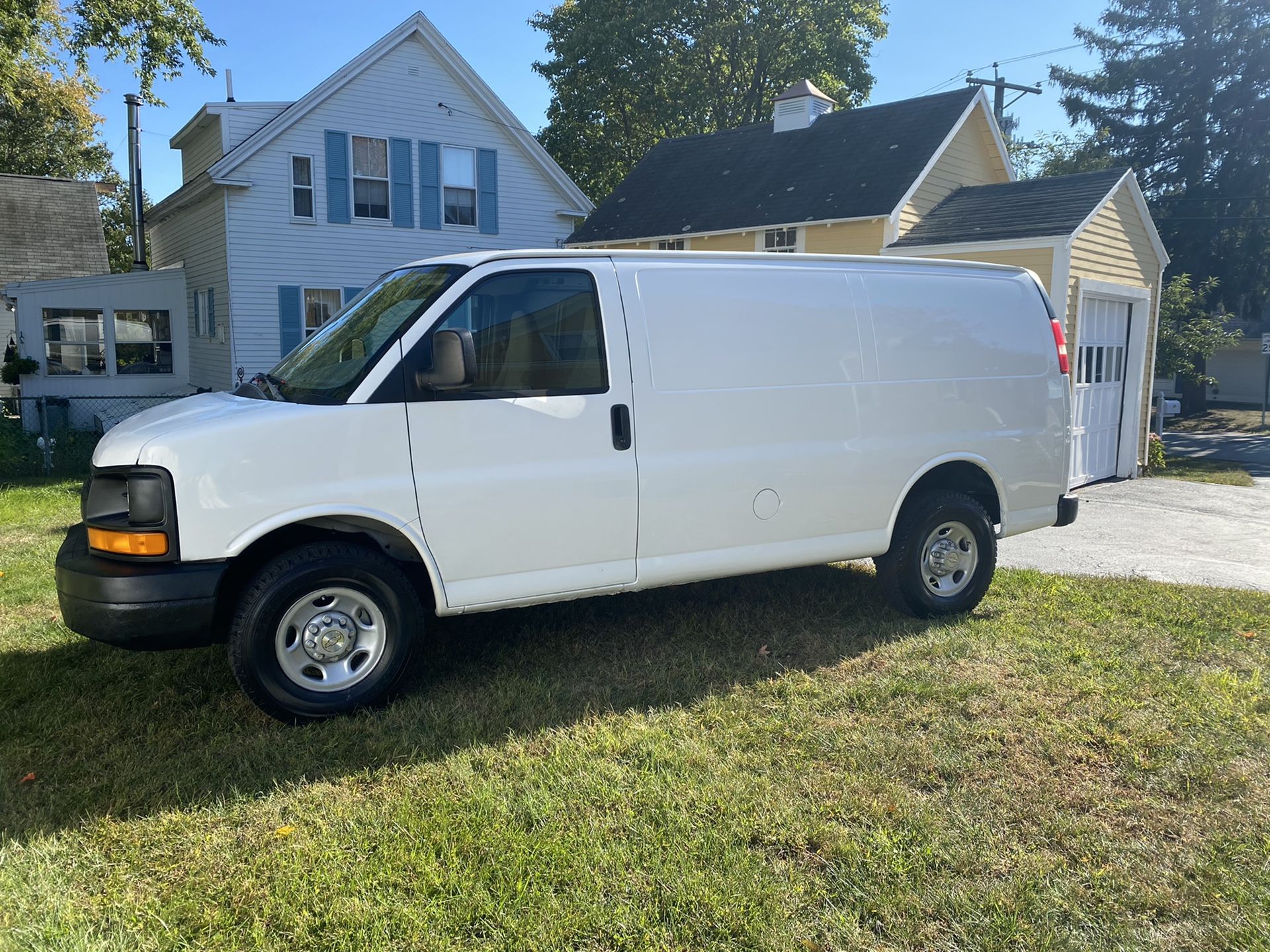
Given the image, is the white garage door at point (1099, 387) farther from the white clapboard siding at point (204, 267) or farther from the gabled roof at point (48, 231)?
the gabled roof at point (48, 231)

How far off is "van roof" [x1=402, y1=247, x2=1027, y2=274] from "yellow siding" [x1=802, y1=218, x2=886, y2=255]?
8.77 meters

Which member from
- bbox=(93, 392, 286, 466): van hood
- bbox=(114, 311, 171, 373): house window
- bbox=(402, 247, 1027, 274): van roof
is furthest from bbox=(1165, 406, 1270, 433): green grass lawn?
bbox=(93, 392, 286, 466): van hood

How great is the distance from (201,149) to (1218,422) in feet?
94.4

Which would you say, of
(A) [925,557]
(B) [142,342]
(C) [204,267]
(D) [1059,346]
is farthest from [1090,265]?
(B) [142,342]

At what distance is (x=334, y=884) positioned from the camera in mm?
3180

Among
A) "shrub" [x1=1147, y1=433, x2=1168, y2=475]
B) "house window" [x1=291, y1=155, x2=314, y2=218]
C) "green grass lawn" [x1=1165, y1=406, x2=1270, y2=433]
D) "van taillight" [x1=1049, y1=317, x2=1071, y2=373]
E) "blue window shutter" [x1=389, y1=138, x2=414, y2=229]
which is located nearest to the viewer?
"van taillight" [x1=1049, y1=317, x2=1071, y2=373]

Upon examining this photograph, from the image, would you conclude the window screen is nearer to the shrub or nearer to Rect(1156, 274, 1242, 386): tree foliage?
the shrub

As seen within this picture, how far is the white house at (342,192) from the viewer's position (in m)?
18.0

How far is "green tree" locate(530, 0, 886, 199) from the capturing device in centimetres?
3105

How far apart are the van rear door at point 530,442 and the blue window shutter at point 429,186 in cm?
1560

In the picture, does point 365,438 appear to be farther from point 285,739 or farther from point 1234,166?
point 1234,166

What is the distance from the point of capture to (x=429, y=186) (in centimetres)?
1952

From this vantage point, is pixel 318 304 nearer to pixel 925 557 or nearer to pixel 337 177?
pixel 337 177

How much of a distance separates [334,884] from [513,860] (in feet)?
1.95
